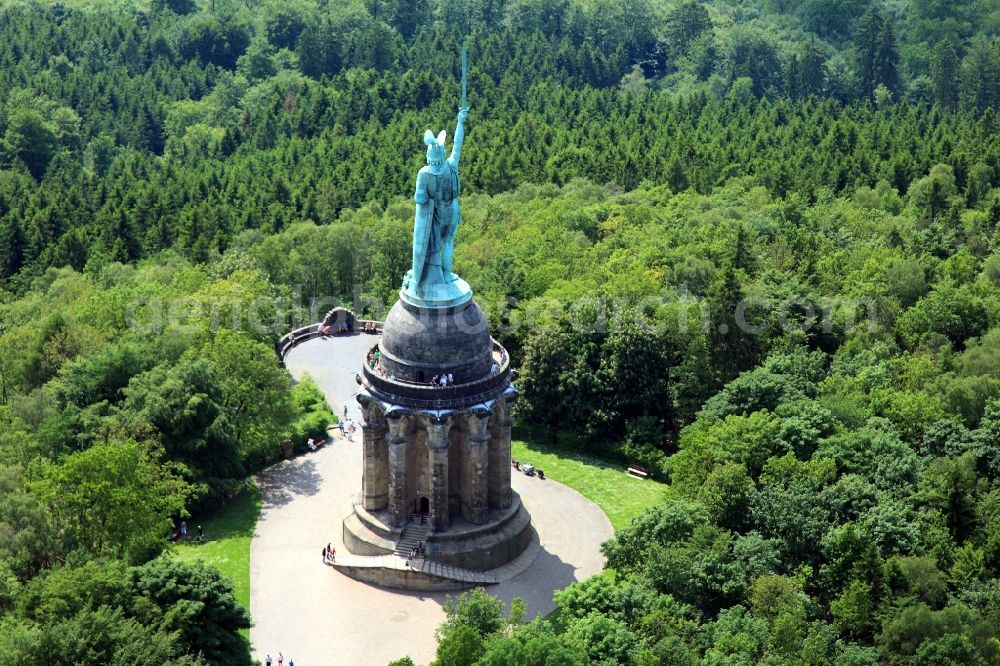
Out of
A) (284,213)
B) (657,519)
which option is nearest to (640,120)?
(284,213)

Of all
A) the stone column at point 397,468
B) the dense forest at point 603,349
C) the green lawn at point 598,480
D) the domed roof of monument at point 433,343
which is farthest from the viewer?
the green lawn at point 598,480

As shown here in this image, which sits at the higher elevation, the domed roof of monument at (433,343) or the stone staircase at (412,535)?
the domed roof of monument at (433,343)

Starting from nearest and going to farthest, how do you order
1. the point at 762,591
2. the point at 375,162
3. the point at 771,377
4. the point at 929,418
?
the point at 762,591
the point at 929,418
the point at 771,377
the point at 375,162

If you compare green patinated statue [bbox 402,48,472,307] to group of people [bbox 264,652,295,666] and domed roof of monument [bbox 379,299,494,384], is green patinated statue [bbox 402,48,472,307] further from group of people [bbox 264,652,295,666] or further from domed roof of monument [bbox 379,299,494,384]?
group of people [bbox 264,652,295,666]

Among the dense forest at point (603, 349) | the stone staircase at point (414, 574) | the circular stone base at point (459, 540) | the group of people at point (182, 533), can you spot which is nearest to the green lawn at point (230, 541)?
the group of people at point (182, 533)

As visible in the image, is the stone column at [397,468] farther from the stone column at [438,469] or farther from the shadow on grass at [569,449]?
the shadow on grass at [569,449]

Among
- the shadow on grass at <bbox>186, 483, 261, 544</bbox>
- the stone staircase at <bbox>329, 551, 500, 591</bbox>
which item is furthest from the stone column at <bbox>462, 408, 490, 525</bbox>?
the shadow on grass at <bbox>186, 483, 261, 544</bbox>

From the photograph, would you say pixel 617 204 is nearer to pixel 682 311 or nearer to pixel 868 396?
pixel 682 311
